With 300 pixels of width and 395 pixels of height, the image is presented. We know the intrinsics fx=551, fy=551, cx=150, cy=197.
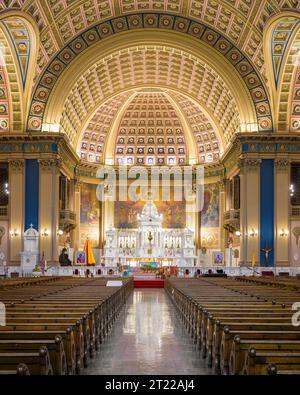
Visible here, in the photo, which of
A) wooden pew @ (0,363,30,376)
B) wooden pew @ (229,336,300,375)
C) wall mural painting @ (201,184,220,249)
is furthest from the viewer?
wall mural painting @ (201,184,220,249)

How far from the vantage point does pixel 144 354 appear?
10.6 m

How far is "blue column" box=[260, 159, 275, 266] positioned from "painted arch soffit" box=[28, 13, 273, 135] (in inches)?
112

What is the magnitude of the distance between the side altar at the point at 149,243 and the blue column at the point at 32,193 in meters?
10.8

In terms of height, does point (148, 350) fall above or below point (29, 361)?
below

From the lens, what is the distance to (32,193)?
37.5m

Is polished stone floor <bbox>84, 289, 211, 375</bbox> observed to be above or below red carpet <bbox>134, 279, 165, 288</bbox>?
above

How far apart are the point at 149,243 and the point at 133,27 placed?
18.7m

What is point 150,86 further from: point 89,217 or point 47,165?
point 47,165

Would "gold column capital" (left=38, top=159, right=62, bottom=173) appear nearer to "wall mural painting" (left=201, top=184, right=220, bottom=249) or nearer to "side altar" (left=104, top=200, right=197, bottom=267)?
"side altar" (left=104, top=200, right=197, bottom=267)

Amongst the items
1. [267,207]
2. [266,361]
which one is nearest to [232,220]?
[267,207]

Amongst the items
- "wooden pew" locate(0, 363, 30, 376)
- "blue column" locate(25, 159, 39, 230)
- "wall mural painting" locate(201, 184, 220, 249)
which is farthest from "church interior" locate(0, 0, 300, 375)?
"wooden pew" locate(0, 363, 30, 376)

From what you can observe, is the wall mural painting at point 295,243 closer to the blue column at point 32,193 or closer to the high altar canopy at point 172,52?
the high altar canopy at point 172,52

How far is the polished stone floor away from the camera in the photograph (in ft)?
30.7

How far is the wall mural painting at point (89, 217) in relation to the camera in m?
48.4
